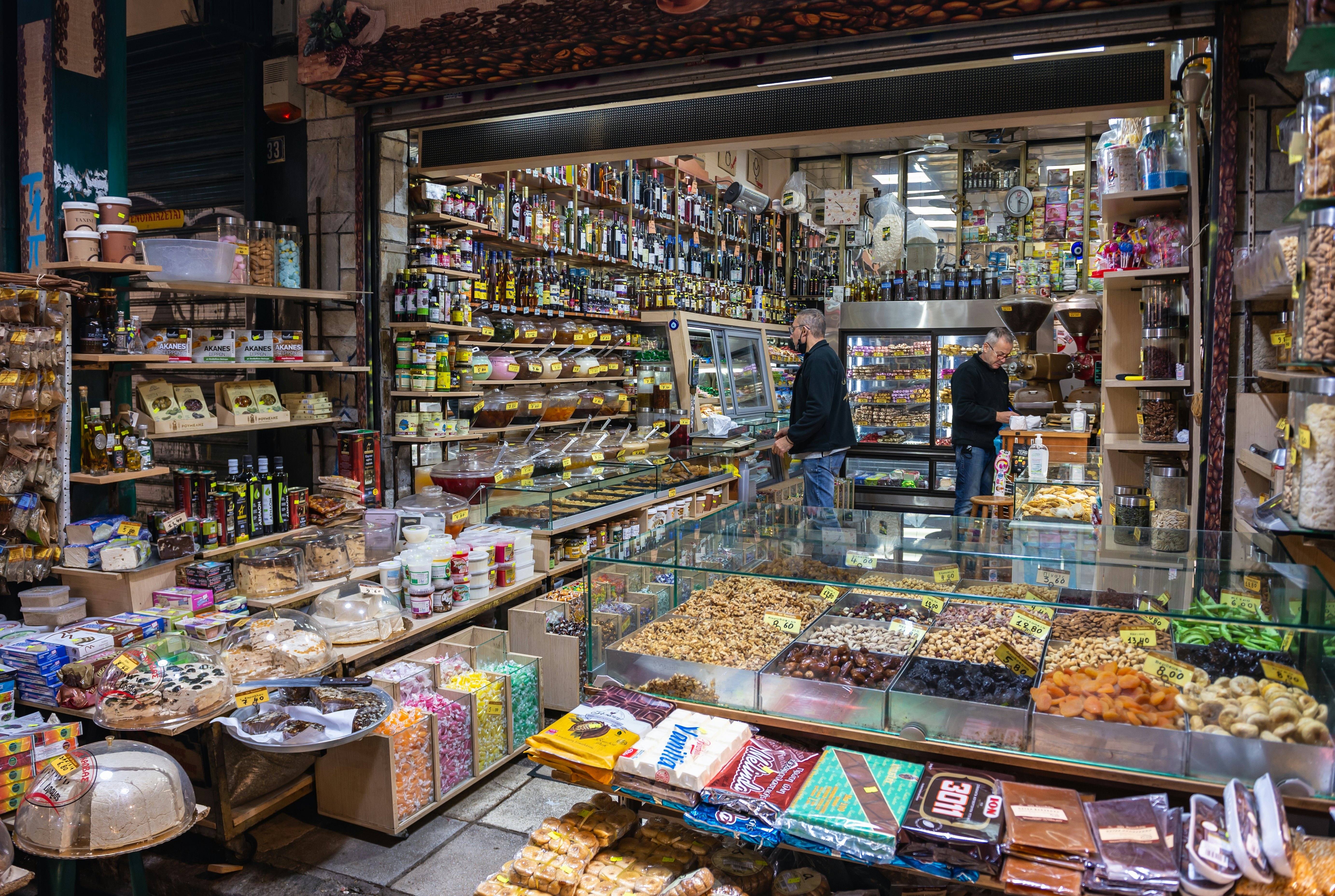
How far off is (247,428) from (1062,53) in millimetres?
4070

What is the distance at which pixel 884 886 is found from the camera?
2396mm

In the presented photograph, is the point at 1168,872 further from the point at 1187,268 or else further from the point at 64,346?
the point at 64,346

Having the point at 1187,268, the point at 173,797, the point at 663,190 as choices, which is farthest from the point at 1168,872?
the point at 663,190

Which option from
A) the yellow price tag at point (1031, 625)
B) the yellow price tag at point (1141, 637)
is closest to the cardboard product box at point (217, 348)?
the yellow price tag at point (1031, 625)

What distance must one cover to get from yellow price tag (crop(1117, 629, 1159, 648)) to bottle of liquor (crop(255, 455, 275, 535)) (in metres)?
3.60

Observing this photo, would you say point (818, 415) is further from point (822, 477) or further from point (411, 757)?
point (411, 757)

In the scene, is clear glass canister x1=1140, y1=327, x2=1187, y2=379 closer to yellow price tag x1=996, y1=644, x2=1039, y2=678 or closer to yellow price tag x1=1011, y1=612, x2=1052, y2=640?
yellow price tag x1=1011, y1=612, x2=1052, y2=640

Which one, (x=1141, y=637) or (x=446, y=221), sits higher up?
(x=446, y=221)

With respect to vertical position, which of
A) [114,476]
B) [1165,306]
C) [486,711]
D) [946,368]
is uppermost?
[1165,306]

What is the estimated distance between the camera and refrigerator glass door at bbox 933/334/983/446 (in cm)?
905

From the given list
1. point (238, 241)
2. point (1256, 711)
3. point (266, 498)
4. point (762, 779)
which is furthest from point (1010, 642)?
point (238, 241)

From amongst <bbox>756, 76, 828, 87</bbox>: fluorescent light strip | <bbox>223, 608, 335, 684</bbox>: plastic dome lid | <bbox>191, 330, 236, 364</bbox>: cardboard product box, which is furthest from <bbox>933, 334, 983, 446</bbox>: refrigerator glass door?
<bbox>223, 608, 335, 684</bbox>: plastic dome lid

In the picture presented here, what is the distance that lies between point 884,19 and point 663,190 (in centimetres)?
459

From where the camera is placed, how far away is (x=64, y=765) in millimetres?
2336
